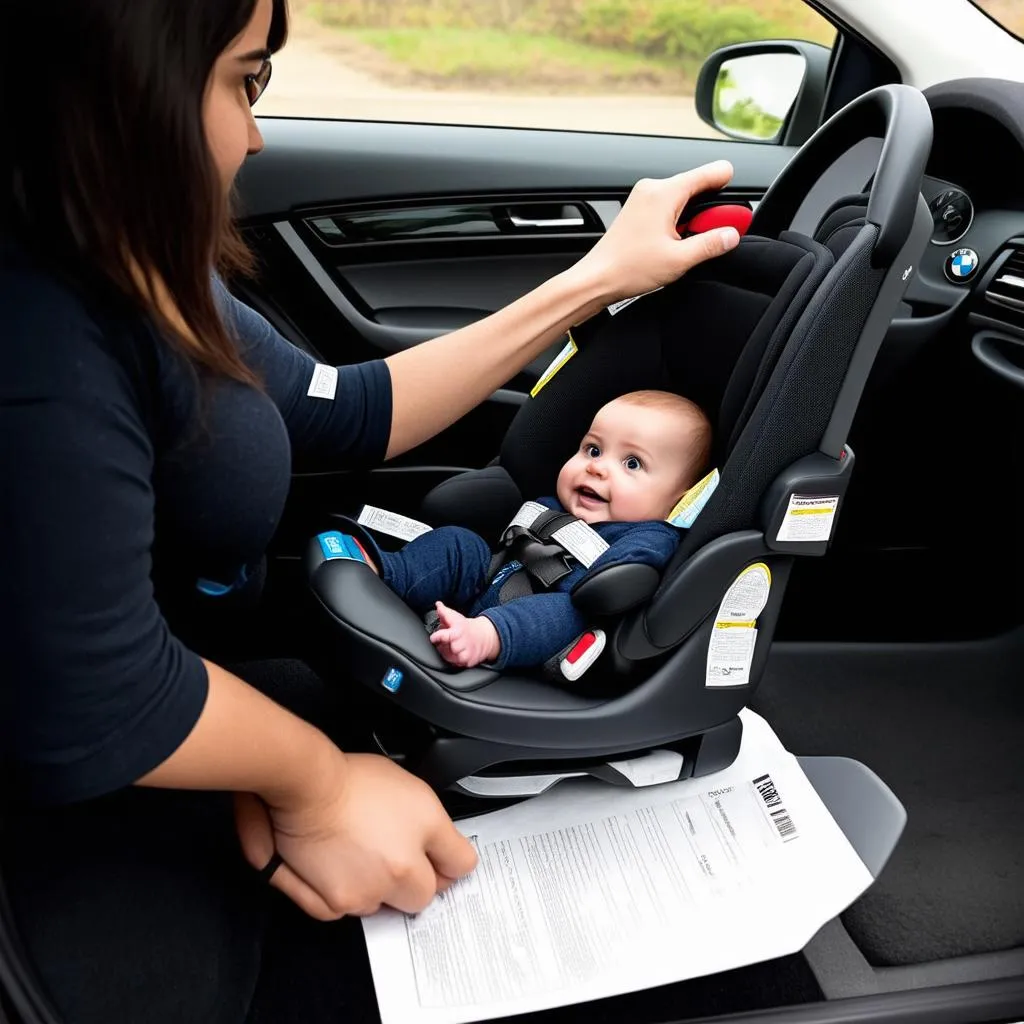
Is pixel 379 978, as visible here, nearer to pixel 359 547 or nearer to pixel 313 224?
pixel 359 547

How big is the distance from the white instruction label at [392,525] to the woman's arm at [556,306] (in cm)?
10

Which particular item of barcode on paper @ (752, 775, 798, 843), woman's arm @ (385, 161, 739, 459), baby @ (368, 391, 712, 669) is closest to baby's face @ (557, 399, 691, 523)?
baby @ (368, 391, 712, 669)

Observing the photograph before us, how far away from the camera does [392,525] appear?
141 cm

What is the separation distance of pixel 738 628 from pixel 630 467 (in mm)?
267

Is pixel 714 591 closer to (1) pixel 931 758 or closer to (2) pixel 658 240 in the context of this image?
(2) pixel 658 240

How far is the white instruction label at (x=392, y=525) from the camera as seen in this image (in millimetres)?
1401

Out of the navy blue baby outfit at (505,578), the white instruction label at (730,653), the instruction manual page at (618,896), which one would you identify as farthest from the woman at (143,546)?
the white instruction label at (730,653)

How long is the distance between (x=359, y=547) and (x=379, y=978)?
478 mm

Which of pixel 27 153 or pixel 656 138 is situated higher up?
pixel 27 153

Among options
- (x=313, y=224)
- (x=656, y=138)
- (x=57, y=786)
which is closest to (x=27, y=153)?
(x=57, y=786)

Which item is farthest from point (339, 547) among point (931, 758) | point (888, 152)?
point (931, 758)

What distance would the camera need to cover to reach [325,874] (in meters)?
0.99

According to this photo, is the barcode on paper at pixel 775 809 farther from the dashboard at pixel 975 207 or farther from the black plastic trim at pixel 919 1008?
the dashboard at pixel 975 207

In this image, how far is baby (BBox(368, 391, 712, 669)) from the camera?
129 centimetres
